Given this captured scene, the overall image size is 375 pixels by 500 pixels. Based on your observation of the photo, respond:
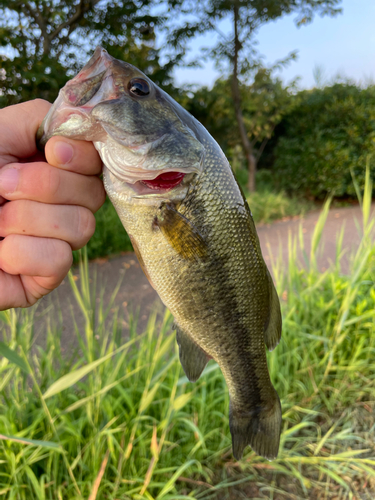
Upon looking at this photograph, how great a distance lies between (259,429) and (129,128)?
1.23 m

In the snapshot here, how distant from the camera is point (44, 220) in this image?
1.14 meters

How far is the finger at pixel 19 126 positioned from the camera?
45.7 inches

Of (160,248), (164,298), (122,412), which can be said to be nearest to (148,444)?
(122,412)

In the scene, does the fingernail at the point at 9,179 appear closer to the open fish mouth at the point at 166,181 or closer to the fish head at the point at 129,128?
the fish head at the point at 129,128

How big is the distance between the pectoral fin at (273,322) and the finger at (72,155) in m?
0.74

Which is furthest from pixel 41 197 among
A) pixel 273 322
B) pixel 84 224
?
pixel 273 322

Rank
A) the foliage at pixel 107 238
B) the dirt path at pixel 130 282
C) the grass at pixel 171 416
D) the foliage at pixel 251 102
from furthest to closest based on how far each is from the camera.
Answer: the foliage at pixel 251 102
the foliage at pixel 107 238
the dirt path at pixel 130 282
the grass at pixel 171 416

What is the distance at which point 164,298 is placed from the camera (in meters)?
1.17

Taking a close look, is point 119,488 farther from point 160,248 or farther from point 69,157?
point 69,157

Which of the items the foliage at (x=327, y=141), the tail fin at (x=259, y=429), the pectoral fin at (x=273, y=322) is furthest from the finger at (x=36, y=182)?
the foliage at (x=327, y=141)

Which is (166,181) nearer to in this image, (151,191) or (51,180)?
(151,191)

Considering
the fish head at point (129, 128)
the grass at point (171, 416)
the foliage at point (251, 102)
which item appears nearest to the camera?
the fish head at point (129, 128)

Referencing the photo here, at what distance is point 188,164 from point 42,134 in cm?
49

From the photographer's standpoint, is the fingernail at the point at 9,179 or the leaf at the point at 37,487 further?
the leaf at the point at 37,487
